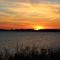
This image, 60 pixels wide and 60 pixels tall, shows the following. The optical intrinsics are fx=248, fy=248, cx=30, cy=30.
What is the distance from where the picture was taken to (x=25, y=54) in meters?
19.9

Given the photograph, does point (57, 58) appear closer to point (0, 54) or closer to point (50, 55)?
point (50, 55)

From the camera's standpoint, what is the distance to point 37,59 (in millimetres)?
18547

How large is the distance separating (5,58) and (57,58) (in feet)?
12.9

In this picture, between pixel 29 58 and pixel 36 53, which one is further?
pixel 36 53

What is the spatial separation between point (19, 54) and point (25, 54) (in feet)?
1.58

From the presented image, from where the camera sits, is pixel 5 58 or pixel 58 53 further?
pixel 58 53

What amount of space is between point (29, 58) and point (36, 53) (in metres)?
1.68

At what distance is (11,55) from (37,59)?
2.34 meters

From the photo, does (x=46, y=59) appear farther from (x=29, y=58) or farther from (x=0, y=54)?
(x=0, y=54)

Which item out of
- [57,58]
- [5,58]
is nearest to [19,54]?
[5,58]

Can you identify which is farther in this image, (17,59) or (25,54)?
(25,54)

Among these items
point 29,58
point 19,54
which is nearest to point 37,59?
point 29,58

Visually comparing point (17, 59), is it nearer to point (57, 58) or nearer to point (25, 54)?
point (25, 54)

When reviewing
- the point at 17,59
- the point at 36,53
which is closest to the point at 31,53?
the point at 36,53
